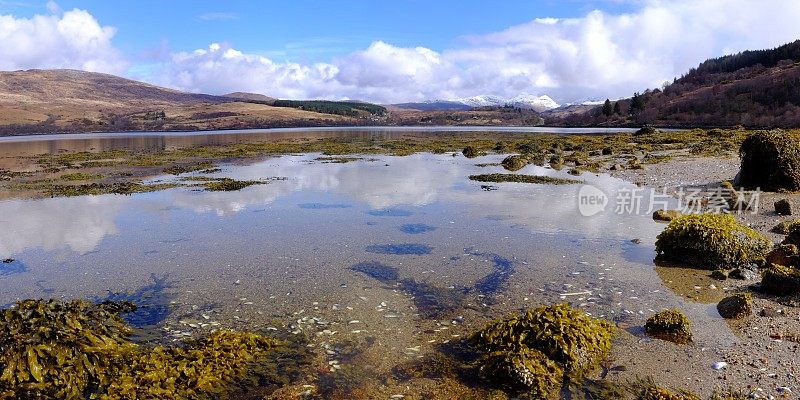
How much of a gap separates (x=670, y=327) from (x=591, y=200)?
13.3m

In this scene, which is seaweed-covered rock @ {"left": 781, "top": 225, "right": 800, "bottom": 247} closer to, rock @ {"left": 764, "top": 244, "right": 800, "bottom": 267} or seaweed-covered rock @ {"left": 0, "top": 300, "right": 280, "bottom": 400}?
rock @ {"left": 764, "top": 244, "right": 800, "bottom": 267}

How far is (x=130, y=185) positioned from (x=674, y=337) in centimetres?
2885

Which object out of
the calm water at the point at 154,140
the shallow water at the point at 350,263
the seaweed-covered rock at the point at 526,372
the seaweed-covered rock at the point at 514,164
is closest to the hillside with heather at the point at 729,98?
the calm water at the point at 154,140

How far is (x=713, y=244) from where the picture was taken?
11492 mm

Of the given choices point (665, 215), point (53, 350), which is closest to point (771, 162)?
point (665, 215)

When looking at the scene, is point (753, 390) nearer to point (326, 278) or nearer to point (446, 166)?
point (326, 278)

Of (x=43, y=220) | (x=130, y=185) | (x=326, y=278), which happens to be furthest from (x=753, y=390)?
(x=130, y=185)

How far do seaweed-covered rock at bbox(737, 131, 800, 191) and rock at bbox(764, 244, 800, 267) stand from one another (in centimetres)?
1094

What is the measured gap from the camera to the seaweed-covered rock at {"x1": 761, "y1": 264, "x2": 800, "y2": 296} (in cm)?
930

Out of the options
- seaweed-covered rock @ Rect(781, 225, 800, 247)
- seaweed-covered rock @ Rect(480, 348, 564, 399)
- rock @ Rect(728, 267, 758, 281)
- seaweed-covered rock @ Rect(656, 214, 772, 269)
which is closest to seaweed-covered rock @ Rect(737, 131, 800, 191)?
seaweed-covered rock @ Rect(781, 225, 800, 247)

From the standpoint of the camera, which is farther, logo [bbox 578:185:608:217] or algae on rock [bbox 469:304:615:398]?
logo [bbox 578:185:608:217]

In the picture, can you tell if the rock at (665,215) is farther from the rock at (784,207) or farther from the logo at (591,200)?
the rock at (784,207)

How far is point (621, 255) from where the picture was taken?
12641mm

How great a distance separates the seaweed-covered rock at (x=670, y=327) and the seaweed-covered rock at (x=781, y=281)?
2.69 metres
